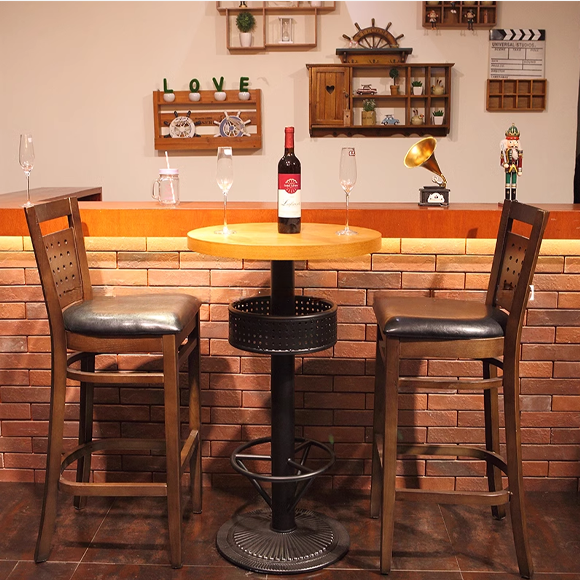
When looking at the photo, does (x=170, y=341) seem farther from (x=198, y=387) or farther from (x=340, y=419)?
(x=340, y=419)

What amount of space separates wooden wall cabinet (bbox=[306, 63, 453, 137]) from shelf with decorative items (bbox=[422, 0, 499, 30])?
338mm

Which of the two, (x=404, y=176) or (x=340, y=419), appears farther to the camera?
(x=404, y=176)

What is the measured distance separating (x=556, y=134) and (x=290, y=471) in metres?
4.32

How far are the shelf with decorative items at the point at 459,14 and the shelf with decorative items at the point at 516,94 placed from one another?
457 mm

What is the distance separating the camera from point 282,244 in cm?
212

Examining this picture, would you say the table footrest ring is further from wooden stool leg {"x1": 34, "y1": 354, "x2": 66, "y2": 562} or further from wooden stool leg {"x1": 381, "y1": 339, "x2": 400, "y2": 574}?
wooden stool leg {"x1": 34, "y1": 354, "x2": 66, "y2": 562}

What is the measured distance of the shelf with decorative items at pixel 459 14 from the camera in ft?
18.3

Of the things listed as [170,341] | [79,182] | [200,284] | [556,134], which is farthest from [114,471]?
[556,134]

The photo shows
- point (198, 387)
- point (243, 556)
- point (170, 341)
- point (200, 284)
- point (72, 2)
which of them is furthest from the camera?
point (72, 2)

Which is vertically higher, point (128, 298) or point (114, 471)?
point (128, 298)

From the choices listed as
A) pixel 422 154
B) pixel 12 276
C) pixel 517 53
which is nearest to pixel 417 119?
pixel 517 53

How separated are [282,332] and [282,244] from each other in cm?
32

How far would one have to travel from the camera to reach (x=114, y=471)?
3.12m

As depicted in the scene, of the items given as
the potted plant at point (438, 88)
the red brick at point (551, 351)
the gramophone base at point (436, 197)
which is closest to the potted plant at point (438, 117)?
the potted plant at point (438, 88)
